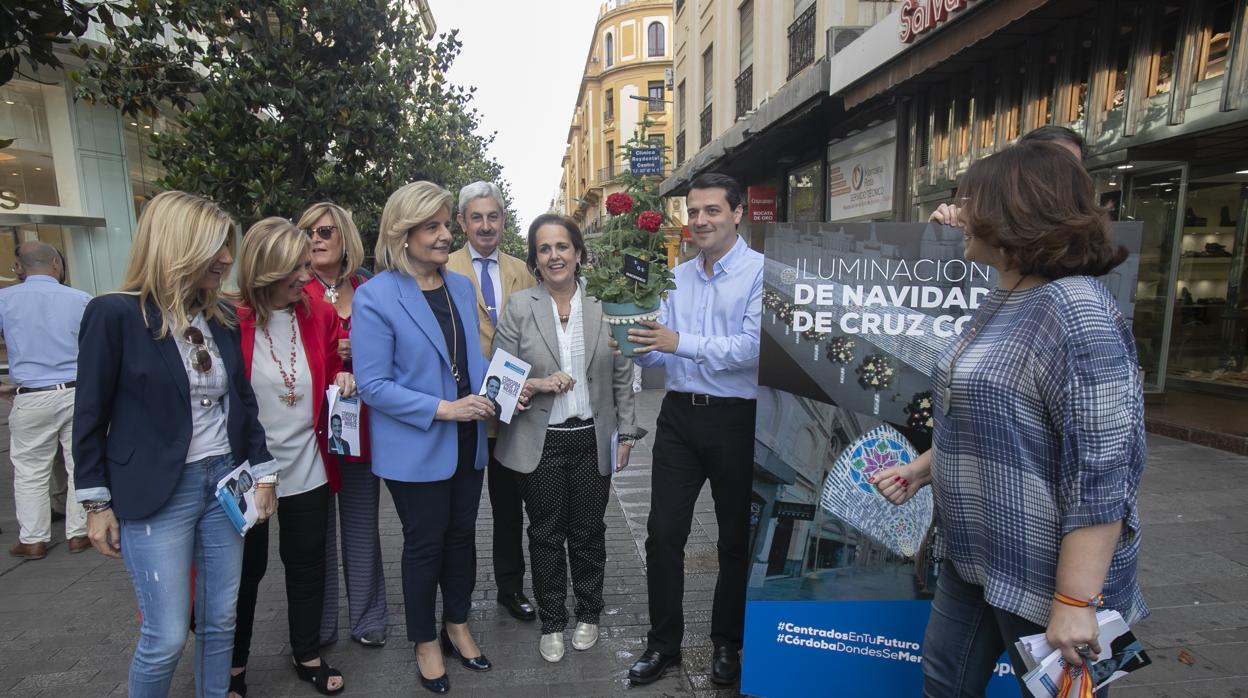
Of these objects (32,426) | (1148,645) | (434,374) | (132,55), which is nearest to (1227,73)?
(1148,645)

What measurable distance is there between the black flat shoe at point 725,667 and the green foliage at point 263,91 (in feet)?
14.8

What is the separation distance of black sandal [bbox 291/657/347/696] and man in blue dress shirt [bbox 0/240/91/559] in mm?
2609

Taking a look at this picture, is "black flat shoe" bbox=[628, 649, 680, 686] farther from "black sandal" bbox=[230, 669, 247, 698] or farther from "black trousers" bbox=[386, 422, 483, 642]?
"black sandal" bbox=[230, 669, 247, 698]

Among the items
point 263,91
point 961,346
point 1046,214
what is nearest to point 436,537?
point 961,346

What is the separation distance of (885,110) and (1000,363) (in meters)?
9.64

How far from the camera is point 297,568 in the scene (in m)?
2.71

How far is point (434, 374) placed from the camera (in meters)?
2.64

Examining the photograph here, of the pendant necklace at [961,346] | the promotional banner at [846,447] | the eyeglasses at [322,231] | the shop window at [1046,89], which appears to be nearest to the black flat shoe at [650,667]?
the promotional banner at [846,447]

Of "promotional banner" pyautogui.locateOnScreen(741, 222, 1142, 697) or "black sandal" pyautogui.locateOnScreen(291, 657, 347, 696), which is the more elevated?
"promotional banner" pyautogui.locateOnScreen(741, 222, 1142, 697)

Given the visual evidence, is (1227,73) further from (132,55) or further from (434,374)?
(132,55)

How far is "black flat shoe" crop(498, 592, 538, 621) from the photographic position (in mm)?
3285

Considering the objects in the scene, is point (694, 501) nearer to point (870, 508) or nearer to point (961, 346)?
point (870, 508)

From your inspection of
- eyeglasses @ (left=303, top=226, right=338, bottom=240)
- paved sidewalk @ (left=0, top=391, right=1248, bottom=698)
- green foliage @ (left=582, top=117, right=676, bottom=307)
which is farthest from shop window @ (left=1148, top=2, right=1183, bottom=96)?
eyeglasses @ (left=303, top=226, right=338, bottom=240)

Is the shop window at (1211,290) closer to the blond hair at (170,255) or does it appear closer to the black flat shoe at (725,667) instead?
the black flat shoe at (725,667)
